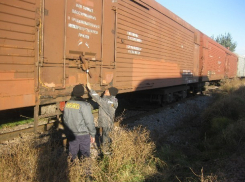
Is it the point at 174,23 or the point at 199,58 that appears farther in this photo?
the point at 199,58

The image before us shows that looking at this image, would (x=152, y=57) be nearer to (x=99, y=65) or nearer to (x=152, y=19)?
(x=152, y=19)

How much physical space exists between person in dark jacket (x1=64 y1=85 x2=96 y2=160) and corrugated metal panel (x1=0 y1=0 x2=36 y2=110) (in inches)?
29.1

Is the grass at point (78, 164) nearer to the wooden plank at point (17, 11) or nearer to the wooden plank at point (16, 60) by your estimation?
the wooden plank at point (16, 60)

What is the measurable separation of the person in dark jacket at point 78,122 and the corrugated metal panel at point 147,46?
2370mm

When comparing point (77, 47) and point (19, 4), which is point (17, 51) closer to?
point (19, 4)

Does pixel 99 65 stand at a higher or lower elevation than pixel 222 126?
higher

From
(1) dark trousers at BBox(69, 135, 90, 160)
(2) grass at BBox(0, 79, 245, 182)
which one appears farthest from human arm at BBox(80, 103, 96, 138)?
(2) grass at BBox(0, 79, 245, 182)

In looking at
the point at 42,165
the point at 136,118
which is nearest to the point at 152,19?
the point at 136,118

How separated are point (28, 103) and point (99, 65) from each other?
6.43ft

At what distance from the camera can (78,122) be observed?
3463 millimetres

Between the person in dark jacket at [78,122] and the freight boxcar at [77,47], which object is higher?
the freight boxcar at [77,47]

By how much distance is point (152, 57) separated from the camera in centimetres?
764

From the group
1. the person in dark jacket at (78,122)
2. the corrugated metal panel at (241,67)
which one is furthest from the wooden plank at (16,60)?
the corrugated metal panel at (241,67)

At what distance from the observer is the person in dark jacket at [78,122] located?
3.47 metres
